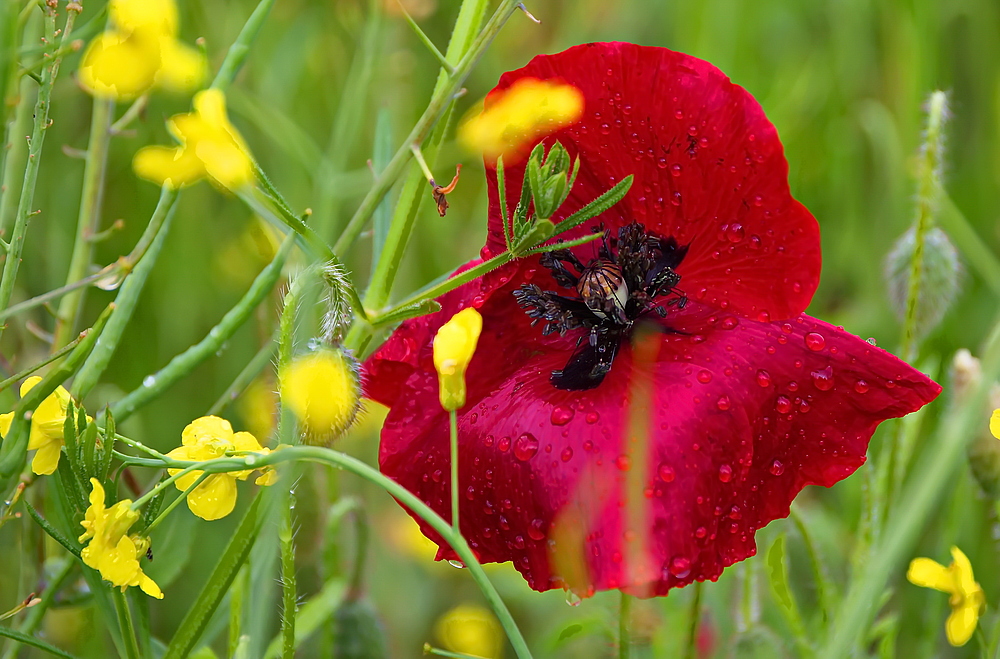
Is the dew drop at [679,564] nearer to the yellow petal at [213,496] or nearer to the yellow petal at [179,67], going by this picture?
the yellow petal at [213,496]

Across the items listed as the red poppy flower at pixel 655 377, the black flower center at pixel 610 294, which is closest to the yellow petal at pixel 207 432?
the red poppy flower at pixel 655 377

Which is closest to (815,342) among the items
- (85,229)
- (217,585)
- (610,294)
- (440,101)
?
(610,294)

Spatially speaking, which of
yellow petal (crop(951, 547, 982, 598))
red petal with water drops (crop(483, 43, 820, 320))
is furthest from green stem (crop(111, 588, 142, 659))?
yellow petal (crop(951, 547, 982, 598))

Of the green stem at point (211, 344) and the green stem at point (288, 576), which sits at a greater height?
the green stem at point (211, 344)

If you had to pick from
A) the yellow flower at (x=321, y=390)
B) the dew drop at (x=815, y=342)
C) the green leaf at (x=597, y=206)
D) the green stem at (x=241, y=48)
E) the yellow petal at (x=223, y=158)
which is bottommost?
the dew drop at (x=815, y=342)

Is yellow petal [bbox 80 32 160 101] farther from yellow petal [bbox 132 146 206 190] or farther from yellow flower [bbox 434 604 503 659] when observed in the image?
Result: yellow flower [bbox 434 604 503 659]

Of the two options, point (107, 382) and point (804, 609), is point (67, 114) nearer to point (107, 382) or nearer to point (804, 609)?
point (107, 382)

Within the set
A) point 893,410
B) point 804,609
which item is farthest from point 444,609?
point 893,410
